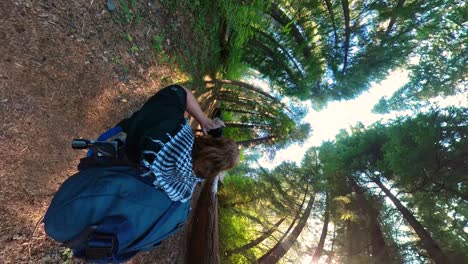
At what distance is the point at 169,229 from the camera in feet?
6.30

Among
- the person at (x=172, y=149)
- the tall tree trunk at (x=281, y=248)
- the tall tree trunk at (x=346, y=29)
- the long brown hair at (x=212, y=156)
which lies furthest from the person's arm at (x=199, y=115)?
the tall tree trunk at (x=281, y=248)

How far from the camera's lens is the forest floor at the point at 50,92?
2891 millimetres

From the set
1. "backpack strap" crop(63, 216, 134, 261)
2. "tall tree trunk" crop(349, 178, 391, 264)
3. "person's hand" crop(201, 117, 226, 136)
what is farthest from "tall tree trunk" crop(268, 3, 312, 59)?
"backpack strap" crop(63, 216, 134, 261)

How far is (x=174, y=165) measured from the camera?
6.16 feet

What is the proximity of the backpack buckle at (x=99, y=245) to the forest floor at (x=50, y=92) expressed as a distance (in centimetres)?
212

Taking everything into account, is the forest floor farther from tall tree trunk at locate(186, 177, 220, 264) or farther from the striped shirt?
the striped shirt

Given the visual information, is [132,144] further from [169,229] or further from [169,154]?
[169,229]

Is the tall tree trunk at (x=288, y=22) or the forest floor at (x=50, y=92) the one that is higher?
the tall tree trunk at (x=288, y=22)

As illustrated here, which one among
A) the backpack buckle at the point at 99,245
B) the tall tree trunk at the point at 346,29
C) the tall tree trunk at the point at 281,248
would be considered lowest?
the backpack buckle at the point at 99,245

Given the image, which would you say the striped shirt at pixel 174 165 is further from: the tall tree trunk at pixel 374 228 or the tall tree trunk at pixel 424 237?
the tall tree trunk at pixel 374 228

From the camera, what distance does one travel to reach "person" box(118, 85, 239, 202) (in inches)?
70.1

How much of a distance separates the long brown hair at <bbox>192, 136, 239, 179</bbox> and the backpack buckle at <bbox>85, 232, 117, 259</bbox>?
2.55ft

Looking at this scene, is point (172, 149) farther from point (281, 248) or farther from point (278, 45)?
point (281, 248)

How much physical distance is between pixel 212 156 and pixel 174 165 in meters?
0.29
